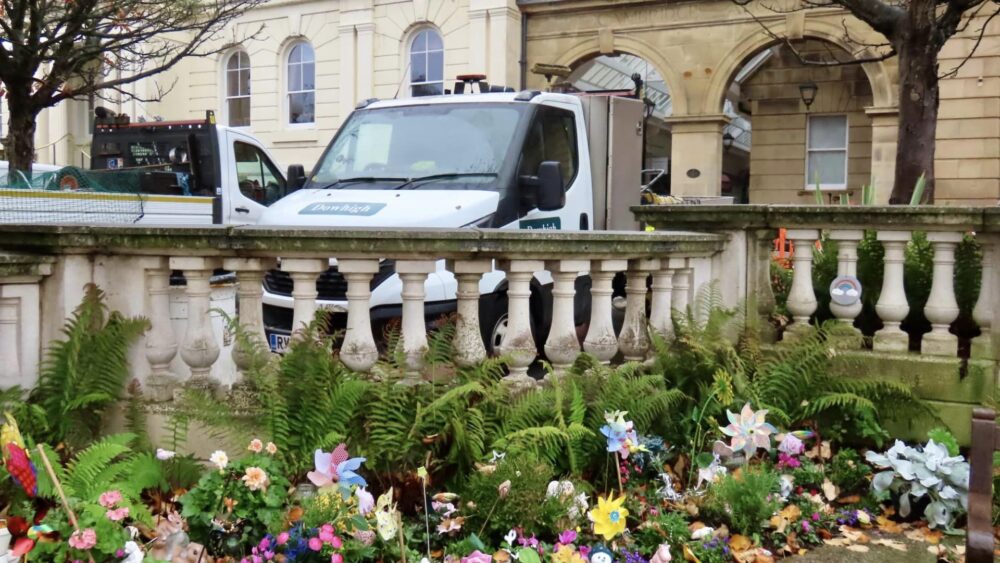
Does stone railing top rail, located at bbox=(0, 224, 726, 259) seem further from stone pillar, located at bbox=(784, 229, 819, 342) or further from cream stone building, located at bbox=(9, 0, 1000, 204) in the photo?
cream stone building, located at bbox=(9, 0, 1000, 204)

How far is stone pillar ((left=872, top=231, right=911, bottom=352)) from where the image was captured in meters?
5.00

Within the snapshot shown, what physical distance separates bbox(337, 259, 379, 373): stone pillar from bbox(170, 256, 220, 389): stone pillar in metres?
0.62

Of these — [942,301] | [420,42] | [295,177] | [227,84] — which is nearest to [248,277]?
[942,301]

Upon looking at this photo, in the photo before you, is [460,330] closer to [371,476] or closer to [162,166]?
[371,476]

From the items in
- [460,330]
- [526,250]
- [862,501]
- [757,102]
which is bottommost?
[862,501]

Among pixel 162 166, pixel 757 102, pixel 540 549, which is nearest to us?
pixel 540 549

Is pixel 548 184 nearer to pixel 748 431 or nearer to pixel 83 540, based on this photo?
pixel 748 431

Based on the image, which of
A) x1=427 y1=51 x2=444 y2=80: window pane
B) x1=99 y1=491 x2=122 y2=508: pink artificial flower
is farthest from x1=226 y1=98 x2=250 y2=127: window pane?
x1=99 y1=491 x2=122 y2=508: pink artificial flower

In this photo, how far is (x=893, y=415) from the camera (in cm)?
488

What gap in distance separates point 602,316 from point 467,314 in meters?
0.76

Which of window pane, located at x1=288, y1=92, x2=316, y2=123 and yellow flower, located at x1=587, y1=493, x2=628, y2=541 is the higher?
window pane, located at x1=288, y1=92, x2=316, y2=123

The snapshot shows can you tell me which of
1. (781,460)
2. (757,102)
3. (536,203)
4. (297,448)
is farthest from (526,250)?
(757,102)

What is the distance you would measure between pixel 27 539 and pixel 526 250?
7.48ft

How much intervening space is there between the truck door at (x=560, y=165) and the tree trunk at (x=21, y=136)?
777cm
